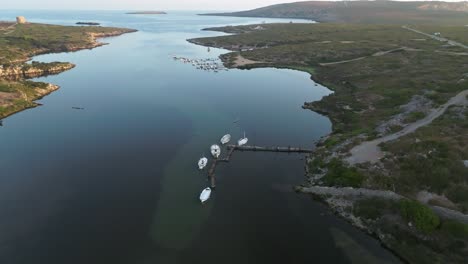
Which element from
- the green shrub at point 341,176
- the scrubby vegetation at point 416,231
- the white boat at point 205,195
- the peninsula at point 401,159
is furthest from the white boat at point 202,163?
the scrubby vegetation at point 416,231

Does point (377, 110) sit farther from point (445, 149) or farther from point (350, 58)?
point (350, 58)

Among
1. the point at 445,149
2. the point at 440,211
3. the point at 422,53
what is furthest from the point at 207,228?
the point at 422,53

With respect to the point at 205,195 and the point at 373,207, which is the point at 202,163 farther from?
the point at 373,207

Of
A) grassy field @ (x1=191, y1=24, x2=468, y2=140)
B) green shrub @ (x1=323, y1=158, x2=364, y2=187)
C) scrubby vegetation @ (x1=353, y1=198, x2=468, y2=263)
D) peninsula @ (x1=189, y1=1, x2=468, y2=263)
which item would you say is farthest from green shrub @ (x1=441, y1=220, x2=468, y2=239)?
grassy field @ (x1=191, y1=24, x2=468, y2=140)

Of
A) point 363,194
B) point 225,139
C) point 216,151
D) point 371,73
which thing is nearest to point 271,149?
point 225,139

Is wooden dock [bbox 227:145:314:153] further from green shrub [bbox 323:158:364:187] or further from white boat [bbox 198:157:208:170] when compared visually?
green shrub [bbox 323:158:364:187]
